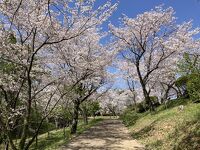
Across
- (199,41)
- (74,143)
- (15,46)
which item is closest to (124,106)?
(199,41)

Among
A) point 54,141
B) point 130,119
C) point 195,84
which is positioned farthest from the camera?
point 130,119

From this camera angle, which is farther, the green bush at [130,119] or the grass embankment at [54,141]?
the green bush at [130,119]

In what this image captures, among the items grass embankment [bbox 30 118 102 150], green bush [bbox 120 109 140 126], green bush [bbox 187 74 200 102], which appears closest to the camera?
green bush [bbox 187 74 200 102]

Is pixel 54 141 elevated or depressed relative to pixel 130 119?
depressed

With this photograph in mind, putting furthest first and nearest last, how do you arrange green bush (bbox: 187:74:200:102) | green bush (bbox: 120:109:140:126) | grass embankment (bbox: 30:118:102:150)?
green bush (bbox: 120:109:140:126) < grass embankment (bbox: 30:118:102:150) < green bush (bbox: 187:74:200:102)

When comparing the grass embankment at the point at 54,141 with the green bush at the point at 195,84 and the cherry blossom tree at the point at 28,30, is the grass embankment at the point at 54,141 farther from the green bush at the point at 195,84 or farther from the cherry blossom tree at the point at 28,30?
the green bush at the point at 195,84

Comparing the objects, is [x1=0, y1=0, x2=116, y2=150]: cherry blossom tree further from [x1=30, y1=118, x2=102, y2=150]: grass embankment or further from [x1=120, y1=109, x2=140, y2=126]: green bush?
[x1=120, y1=109, x2=140, y2=126]: green bush

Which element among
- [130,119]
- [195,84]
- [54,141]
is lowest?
[54,141]

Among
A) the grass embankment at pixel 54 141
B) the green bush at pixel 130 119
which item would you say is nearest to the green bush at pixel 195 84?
the grass embankment at pixel 54 141

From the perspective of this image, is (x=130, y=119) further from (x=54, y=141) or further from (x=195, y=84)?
(x=195, y=84)

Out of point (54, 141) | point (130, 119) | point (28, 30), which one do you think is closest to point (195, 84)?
point (28, 30)

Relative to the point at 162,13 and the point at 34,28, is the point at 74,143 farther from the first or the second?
the point at 162,13

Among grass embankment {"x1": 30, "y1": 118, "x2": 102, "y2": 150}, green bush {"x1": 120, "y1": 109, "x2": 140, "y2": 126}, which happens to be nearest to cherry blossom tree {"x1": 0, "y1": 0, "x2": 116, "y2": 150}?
grass embankment {"x1": 30, "y1": 118, "x2": 102, "y2": 150}

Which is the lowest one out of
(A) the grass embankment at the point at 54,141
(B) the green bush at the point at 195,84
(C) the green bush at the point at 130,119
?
(A) the grass embankment at the point at 54,141
